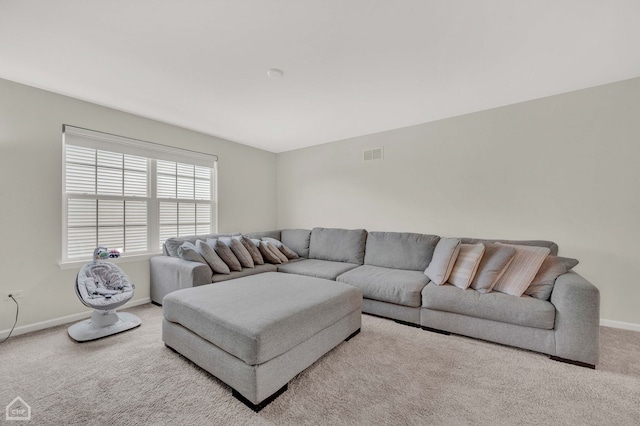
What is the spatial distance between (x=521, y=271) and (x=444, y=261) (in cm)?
61

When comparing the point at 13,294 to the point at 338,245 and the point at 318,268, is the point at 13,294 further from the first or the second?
the point at 338,245

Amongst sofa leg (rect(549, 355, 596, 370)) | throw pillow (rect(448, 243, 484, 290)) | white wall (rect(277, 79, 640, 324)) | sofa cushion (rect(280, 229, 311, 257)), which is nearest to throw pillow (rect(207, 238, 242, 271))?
sofa cushion (rect(280, 229, 311, 257))

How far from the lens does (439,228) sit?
3.41 meters

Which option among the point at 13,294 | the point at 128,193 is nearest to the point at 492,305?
the point at 128,193

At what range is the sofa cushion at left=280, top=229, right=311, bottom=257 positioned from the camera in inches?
164

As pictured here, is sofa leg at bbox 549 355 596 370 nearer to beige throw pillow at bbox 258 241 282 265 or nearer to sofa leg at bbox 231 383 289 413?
sofa leg at bbox 231 383 289 413

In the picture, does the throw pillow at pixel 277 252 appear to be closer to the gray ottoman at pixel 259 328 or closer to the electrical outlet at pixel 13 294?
the gray ottoman at pixel 259 328

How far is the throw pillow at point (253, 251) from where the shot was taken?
3.42 metres

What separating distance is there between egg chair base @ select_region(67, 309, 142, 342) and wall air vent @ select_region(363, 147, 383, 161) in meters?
3.52

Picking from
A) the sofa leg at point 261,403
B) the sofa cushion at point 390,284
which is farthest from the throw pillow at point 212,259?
the sofa leg at point 261,403

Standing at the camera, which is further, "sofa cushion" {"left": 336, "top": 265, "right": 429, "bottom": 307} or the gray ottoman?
"sofa cushion" {"left": 336, "top": 265, "right": 429, "bottom": 307}

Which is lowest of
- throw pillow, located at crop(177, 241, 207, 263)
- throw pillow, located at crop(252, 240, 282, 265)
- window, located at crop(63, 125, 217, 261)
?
throw pillow, located at crop(252, 240, 282, 265)

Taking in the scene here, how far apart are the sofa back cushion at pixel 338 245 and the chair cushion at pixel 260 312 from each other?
130 centimetres

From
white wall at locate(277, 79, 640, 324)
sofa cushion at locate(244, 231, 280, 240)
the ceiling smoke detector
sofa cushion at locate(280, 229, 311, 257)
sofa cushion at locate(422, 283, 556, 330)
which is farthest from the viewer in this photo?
sofa cushion at locate(280, 229, 311, 257)
